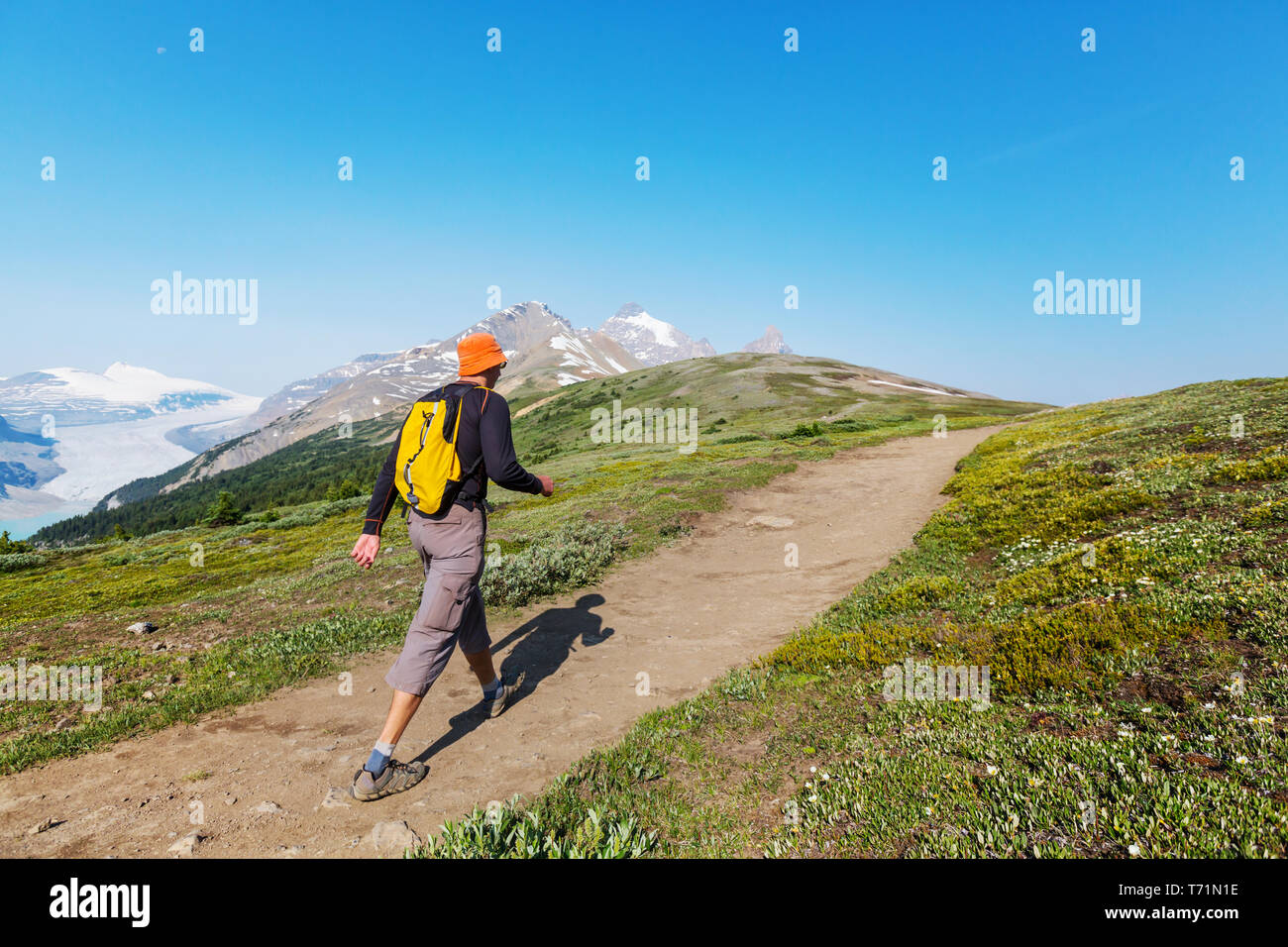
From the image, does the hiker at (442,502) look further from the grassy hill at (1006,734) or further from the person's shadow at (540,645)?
the grassy hill at (1006,734)

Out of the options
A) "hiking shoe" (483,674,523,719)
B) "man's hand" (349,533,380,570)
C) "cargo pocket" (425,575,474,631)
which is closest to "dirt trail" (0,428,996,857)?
"hiking shoe" (483,674,523,719)

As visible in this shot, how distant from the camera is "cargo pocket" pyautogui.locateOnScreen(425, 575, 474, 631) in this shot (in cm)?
Result: 638

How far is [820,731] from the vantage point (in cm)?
639

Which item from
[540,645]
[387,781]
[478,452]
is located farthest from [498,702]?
[478,452]

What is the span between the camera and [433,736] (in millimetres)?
7379

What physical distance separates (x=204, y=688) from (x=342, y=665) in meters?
1.94

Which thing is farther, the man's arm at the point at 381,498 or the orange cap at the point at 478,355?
the orange cap at the point at 478,355

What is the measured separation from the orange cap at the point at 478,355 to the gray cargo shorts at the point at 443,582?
171cm

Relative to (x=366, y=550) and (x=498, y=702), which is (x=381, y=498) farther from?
(x=498, y=702)

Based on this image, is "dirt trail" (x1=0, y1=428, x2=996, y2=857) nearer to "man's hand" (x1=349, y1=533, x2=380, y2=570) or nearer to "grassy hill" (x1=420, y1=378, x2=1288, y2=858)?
"grassy hill" (x1=420, y1=378, x2=1288, y2=858)

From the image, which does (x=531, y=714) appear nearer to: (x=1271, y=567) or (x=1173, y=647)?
(x=1173, y=647)

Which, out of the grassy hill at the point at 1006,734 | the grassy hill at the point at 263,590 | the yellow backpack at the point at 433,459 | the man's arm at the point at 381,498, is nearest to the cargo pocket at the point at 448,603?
the yellow backpack at the point at 433,459

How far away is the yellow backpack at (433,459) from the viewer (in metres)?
6.31
